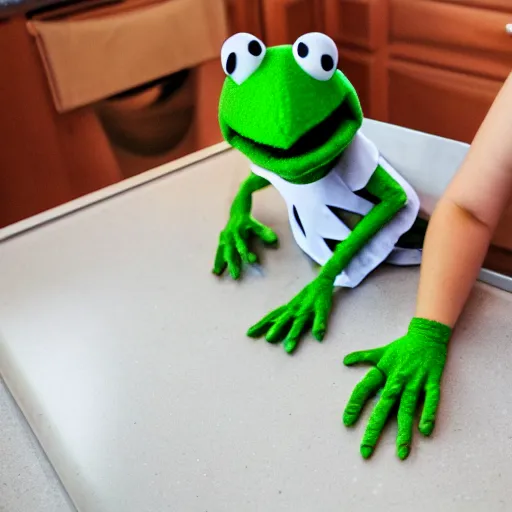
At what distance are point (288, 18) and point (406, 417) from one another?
98 cm

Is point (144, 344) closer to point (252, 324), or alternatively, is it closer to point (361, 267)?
point (252, 324)

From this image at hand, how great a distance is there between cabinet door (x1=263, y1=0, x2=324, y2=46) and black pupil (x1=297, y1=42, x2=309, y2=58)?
77 centimetres

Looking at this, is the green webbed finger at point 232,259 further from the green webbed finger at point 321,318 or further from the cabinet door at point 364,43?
the cabinet door at point 364,43

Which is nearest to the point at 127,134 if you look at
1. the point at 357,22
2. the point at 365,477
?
the point at 357,22

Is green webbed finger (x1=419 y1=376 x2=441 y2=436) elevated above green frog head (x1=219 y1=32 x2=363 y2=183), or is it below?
below

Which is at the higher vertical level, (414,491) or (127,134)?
(414,491)

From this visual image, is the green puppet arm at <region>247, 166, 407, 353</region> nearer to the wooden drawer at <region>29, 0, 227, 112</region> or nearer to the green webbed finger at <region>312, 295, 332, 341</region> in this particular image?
the green webbed finger at <region>312, 295, 332, 341</region>

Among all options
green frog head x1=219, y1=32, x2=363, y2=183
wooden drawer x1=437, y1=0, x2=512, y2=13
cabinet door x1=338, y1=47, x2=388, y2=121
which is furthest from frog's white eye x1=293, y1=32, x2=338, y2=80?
cabinet door x1=338, y1=47, x2=388, y2=121

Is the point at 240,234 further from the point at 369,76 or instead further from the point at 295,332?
the point at 369,76

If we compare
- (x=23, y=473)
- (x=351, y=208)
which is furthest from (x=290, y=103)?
(x=23, y=473)

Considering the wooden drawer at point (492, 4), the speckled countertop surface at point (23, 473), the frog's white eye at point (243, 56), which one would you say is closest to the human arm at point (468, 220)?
the frog's white eye at point (243, 56)

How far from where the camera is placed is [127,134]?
1.20 meters

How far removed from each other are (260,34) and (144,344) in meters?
0.87

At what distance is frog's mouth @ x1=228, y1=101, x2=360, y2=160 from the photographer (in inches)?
21.2
